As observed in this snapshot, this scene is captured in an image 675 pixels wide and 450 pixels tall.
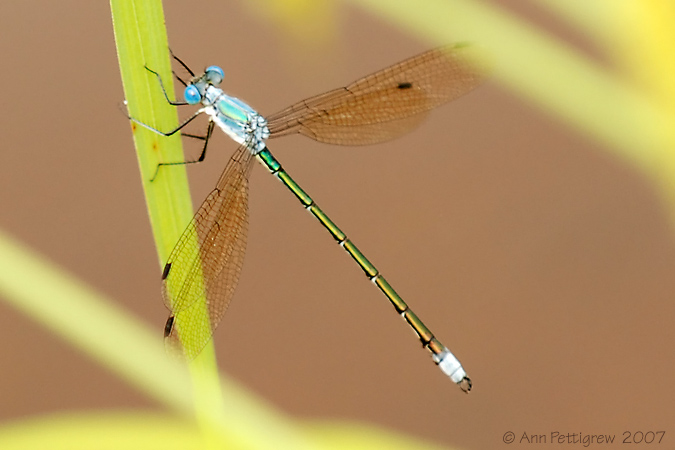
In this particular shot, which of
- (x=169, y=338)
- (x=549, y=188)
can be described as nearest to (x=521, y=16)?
(x=549, y=188)

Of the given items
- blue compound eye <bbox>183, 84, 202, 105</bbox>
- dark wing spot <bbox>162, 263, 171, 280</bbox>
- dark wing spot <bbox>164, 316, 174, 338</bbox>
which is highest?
blue compound eye <bbox>183, 84, 202, 105</bbox>

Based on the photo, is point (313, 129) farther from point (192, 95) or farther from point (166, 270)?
point (166, 270)

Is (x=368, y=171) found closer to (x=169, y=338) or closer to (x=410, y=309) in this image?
(x=410, y=309)

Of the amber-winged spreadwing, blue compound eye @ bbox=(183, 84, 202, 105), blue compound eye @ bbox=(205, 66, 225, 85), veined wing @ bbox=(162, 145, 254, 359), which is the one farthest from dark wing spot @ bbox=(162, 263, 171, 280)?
blue compound eye @ bbox=(205, 66, 225, 85)

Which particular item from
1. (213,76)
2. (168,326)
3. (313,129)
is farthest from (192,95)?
(168,326)

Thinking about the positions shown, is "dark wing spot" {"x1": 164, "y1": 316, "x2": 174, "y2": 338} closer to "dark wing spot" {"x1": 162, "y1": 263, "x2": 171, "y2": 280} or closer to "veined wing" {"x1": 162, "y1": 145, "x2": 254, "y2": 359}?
"veined wing" {"x1": 162, "y1": 145, "x2": 254, "y2": 359}

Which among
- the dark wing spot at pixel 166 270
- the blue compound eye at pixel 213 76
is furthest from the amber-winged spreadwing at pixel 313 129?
the dark wing spot at pixel 166 270
